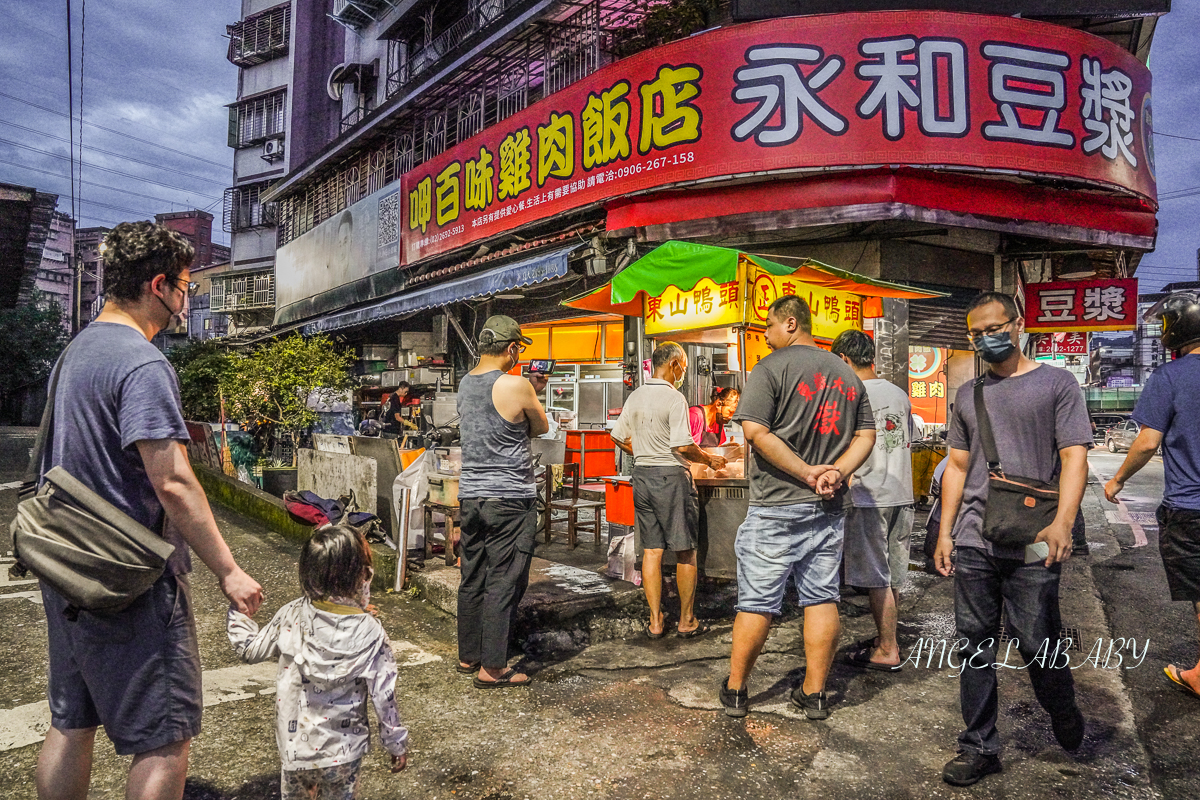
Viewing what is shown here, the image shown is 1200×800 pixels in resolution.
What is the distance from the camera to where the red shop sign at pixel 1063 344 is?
15.1 m

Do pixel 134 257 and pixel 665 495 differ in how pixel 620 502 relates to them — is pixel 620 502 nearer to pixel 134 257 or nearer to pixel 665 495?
pixel 665 495

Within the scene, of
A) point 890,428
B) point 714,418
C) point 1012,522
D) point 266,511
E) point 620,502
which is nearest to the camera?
point 1012,522

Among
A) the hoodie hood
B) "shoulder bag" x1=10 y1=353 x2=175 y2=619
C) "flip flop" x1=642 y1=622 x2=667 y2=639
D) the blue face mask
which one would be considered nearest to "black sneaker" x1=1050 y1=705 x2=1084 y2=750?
the blue face mask

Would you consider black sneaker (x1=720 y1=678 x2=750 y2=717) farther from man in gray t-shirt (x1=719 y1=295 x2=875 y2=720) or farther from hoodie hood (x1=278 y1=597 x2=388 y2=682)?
hoodie hood (x1=278 y1=597 x2=388 y2=682)

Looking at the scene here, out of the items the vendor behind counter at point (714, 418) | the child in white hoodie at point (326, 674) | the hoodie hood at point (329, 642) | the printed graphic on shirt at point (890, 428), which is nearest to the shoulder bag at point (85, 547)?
the child in white hoodie at point (326, 674)

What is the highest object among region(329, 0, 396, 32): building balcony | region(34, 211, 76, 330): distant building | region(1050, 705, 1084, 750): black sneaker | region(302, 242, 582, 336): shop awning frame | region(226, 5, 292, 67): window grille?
region(226, 5, 292, 67): window grille

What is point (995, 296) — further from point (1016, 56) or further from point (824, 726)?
point (1016, 56)

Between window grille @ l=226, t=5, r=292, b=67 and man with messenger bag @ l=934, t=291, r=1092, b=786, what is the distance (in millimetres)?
36982

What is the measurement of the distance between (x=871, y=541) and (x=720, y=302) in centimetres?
234

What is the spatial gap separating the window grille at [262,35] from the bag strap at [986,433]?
121ft

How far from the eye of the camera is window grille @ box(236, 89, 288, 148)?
1302 inches

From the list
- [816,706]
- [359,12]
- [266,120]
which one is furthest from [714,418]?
[266,120]

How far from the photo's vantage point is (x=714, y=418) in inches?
333

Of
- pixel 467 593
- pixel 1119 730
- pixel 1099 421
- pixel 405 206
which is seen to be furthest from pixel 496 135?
pixel 1099 421
